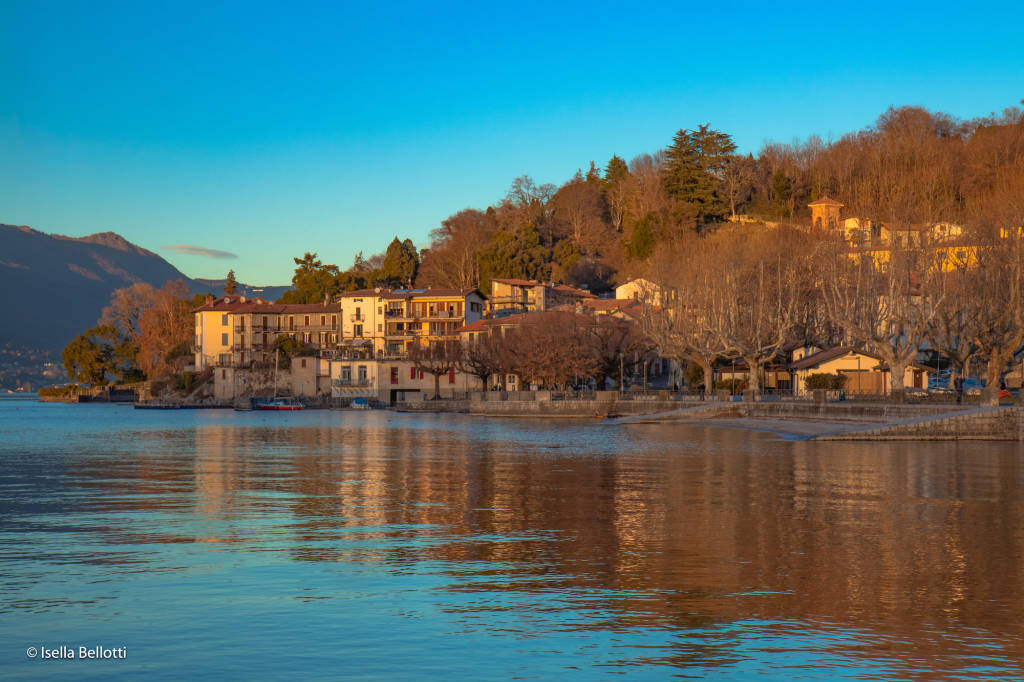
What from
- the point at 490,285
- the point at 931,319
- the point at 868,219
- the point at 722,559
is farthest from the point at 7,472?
the point at 490,285

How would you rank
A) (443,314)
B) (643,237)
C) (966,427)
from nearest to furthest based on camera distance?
1. (966,427)
2. (443,314)
3. (643,237)

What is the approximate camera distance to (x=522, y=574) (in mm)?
14234

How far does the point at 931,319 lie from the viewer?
57.0 meters

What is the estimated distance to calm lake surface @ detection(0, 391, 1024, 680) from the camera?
10094 mm

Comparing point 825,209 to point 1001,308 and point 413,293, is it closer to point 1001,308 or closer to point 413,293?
point 413,293

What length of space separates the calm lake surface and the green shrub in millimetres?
46506

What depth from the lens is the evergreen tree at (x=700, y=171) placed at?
119 m

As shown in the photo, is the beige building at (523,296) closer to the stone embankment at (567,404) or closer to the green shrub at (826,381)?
the stone embankment at (567,404)

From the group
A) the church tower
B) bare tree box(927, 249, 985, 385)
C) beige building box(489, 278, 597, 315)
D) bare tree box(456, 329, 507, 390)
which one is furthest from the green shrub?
beige building box(489, 278, 597, 315)

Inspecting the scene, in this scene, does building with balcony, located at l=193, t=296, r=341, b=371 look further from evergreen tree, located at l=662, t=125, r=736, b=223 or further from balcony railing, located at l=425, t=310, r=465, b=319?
evergreen tree, located at l=662, t=125, r=736, b=223

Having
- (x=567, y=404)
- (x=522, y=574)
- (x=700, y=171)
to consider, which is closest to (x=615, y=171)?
(x=700, y=171)

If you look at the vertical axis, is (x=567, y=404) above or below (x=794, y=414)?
below

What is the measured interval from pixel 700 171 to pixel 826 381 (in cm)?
5079

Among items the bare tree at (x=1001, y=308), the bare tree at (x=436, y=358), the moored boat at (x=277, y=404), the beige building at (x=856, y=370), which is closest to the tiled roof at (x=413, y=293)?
the bare tree at (x=436, y=358)
